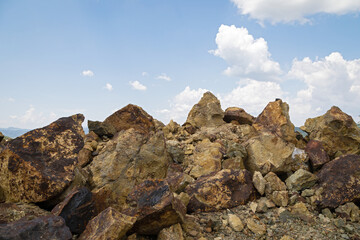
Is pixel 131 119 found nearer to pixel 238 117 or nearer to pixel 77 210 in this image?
pixel 77 210

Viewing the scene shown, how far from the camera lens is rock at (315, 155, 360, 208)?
6.99m

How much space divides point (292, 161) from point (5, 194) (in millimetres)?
8668

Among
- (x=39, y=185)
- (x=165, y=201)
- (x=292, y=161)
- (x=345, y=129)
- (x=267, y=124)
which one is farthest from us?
(x=267, y=124)

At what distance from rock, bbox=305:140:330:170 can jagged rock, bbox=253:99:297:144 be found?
127cm

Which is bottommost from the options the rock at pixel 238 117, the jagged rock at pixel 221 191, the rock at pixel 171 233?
the rock at pixel 171 233

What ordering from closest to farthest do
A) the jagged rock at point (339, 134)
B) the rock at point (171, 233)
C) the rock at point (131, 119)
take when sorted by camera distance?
1. the rock at point (171, 233)
2. the rock at point (131, 119)
3. the jagged rock at point (339, 134)

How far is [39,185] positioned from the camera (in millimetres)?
5184

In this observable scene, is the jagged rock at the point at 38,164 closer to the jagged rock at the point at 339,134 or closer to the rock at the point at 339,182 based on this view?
the rock at the point at 339,182

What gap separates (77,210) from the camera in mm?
4637

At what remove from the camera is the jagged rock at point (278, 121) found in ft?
35.0

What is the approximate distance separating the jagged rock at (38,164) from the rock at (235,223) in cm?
393

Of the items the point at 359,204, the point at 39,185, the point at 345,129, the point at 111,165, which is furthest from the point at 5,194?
the point at 345,129

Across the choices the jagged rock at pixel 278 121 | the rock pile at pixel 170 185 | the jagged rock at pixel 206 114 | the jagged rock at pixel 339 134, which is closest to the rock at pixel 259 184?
the rock pile at pixel 170 185

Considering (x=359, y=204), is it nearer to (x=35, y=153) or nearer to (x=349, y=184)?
(x=349, y=184)
